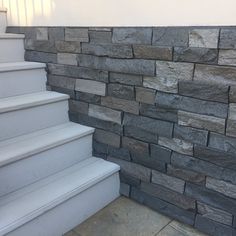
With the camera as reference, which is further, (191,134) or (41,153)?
(41,153)

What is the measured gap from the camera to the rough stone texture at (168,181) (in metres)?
1.55

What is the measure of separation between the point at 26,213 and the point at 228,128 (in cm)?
94

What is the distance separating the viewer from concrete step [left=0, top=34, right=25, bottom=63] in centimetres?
192

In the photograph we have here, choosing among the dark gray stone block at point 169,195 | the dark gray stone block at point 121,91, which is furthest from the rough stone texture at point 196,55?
the dark gray stone block at point 169,195

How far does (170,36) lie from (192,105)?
325 millimetres

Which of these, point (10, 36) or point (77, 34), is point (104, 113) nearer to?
point (77, 34)

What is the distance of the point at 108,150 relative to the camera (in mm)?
1796

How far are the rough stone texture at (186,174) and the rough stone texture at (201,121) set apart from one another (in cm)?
24

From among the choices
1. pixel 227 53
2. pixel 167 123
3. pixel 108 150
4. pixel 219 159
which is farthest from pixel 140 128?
pixel 227 53

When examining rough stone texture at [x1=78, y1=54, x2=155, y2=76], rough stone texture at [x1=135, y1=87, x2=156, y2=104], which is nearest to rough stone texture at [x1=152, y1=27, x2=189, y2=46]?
rough stone texture at [x1=78, y1=54, x2=155, y2=76]

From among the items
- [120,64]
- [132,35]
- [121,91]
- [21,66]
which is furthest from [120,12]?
[21,66]

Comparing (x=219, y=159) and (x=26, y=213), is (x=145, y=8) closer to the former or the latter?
(x=219, y=159)

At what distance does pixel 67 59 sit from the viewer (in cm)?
181

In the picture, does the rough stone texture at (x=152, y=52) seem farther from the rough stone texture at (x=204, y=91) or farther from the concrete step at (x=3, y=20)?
the concrete step at (x=3, y=20)
